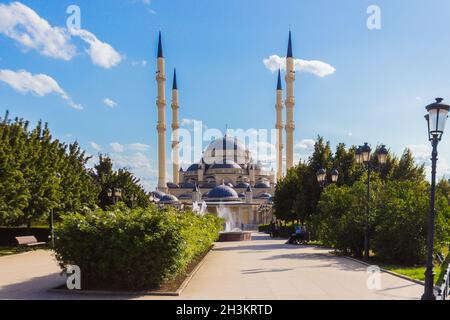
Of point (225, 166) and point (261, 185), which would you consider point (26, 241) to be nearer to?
point (261, 185)

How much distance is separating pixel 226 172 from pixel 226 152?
7.11 meters

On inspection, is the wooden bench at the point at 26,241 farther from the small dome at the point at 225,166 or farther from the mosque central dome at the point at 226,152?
the mosque central dome at the point at 226,152

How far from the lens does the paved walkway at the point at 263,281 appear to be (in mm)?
8586

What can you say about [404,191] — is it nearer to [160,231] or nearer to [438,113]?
[438,113]

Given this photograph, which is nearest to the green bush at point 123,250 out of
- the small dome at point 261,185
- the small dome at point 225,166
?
the small dome at point 261,185

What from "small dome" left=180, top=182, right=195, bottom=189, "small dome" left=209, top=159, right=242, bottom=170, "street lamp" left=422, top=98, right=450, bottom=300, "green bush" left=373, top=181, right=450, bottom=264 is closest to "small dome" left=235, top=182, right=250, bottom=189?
"small dome" left=209, top=159, right=242, bottom=170

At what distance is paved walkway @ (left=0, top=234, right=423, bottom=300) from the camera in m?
8.59

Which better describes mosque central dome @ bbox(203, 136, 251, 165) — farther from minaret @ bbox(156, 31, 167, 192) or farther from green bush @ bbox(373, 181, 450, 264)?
green bush @ bbox(373, 181, 450, 264)

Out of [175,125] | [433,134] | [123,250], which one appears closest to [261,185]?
[175,125]

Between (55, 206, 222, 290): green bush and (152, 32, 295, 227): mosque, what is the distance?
152 feet

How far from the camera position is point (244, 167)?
8619 cm

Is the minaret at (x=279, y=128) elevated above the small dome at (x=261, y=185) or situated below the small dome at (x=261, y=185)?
above

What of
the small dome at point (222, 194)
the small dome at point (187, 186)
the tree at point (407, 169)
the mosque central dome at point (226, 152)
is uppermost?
the mosque central dome at point (226, 152)

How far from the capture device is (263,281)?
1023cm
